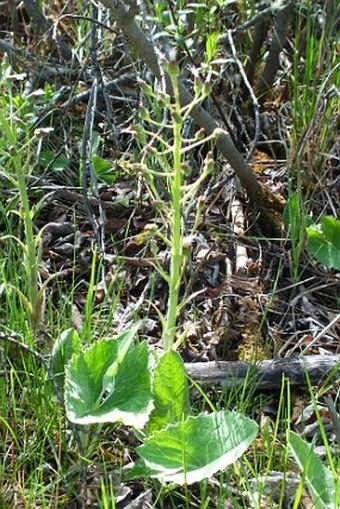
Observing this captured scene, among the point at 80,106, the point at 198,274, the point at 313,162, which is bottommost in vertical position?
the point at 198,274

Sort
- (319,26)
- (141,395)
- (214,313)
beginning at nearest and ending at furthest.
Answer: (141,395) → (214,313) → (319,26)

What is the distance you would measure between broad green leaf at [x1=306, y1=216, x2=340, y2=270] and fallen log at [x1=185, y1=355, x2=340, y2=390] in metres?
0.42

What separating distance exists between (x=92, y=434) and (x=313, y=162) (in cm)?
138

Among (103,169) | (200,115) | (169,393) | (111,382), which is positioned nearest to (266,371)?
(169,393)

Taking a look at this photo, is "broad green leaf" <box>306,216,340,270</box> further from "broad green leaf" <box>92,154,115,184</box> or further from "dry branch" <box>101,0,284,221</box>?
A: "broad green leaf" <box>92,154,115,184</box>

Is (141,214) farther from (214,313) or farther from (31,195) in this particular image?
(214,313)

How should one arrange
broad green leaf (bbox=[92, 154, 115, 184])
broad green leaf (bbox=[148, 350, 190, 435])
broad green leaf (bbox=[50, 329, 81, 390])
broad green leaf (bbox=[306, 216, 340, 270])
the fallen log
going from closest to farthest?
broad green leaf (bbox=[148, 350, 190, 435]), broad green leaf (bbox=[50, 329, 81, 390]), the fallen log, broad green leaf (bbox=[306, 216, 340, 270]), broad green leaf (bbox=[92, 154, 115, 184])

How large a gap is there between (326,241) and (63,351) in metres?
1.00

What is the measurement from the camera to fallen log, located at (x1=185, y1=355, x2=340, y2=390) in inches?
84.7

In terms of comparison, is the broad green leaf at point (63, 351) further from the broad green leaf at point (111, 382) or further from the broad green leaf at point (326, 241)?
the broad green leaf at point (326, 241)

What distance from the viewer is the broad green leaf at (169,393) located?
5.99 feet

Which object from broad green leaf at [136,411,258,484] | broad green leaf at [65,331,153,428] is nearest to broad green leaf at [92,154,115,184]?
broad green leaf at [65,331,153,428]

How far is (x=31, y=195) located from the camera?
2732mm

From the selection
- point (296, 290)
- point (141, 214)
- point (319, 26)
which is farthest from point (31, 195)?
point (319, 26)
